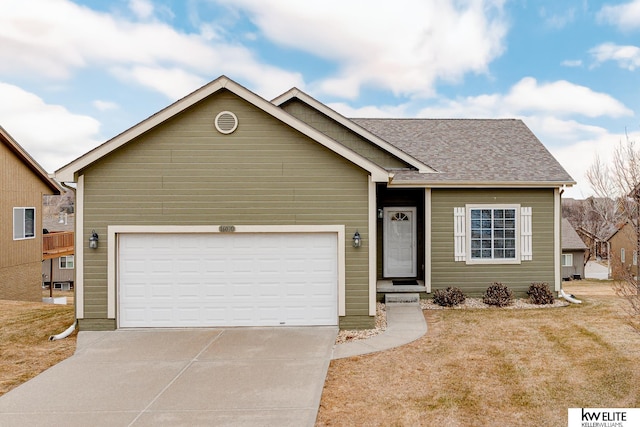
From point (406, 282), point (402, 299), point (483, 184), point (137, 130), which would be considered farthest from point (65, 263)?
point (483, 184)

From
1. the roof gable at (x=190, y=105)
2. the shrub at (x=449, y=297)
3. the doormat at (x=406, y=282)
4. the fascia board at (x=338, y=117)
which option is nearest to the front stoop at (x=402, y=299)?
the shrub at (x=449, y=297)

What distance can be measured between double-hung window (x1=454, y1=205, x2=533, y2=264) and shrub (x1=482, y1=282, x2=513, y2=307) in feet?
2.62

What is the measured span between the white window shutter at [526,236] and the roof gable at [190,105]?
5.66 m

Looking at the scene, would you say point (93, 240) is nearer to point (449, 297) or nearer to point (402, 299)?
point (402, 299)

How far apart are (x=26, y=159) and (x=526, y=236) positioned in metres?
20.6

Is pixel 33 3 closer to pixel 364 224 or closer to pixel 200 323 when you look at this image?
pixel 200 323

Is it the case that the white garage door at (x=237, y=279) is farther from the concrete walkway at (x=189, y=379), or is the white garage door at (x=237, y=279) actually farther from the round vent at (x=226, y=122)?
the round vent at (x=226, y=122)

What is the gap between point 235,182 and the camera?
28.0ft

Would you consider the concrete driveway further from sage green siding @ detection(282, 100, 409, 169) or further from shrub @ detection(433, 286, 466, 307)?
sage green siding @ detection(282, 100, 409, 169)

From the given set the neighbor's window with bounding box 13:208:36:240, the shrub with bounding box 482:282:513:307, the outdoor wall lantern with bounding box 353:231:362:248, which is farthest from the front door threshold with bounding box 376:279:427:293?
the neighbor's window with bounding box 13:208:36:240

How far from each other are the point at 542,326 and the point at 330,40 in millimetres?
13722

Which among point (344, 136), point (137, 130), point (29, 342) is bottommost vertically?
point (29, 342)

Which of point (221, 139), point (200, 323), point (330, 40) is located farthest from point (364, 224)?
point (330, 40)

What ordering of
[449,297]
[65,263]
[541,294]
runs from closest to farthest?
[449,297] → [541,294] → [65,263]
